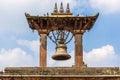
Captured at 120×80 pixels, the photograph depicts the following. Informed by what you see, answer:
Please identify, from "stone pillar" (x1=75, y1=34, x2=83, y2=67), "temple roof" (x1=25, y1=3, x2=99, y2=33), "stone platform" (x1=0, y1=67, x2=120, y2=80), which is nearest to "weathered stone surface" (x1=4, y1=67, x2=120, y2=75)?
"stone platform" (x1=0, y1=67, x2=120, y2=80)

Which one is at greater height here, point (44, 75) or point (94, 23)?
point (94, 23)

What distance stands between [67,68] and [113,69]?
1.90 metres

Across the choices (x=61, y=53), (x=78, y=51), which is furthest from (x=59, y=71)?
(x=78, y=51)

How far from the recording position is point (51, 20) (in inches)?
733

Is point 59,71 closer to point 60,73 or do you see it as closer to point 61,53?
point 60,73

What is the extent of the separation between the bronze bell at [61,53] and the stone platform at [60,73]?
0.62 metres

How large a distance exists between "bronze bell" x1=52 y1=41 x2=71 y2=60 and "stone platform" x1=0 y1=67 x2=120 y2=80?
62 centimetres

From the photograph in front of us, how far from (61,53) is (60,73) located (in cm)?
96

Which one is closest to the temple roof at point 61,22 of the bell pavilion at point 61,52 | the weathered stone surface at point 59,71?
the bell pavilion at point 61,52

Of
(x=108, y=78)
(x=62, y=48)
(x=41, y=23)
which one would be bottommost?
(x=108, y=78)

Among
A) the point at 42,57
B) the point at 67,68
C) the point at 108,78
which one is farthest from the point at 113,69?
the point at 42,57

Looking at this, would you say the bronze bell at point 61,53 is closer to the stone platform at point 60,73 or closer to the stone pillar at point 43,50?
the stone pillar at point 43,50

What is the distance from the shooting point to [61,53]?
18.0 m

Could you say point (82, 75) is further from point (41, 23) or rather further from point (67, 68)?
point (41, 23)
